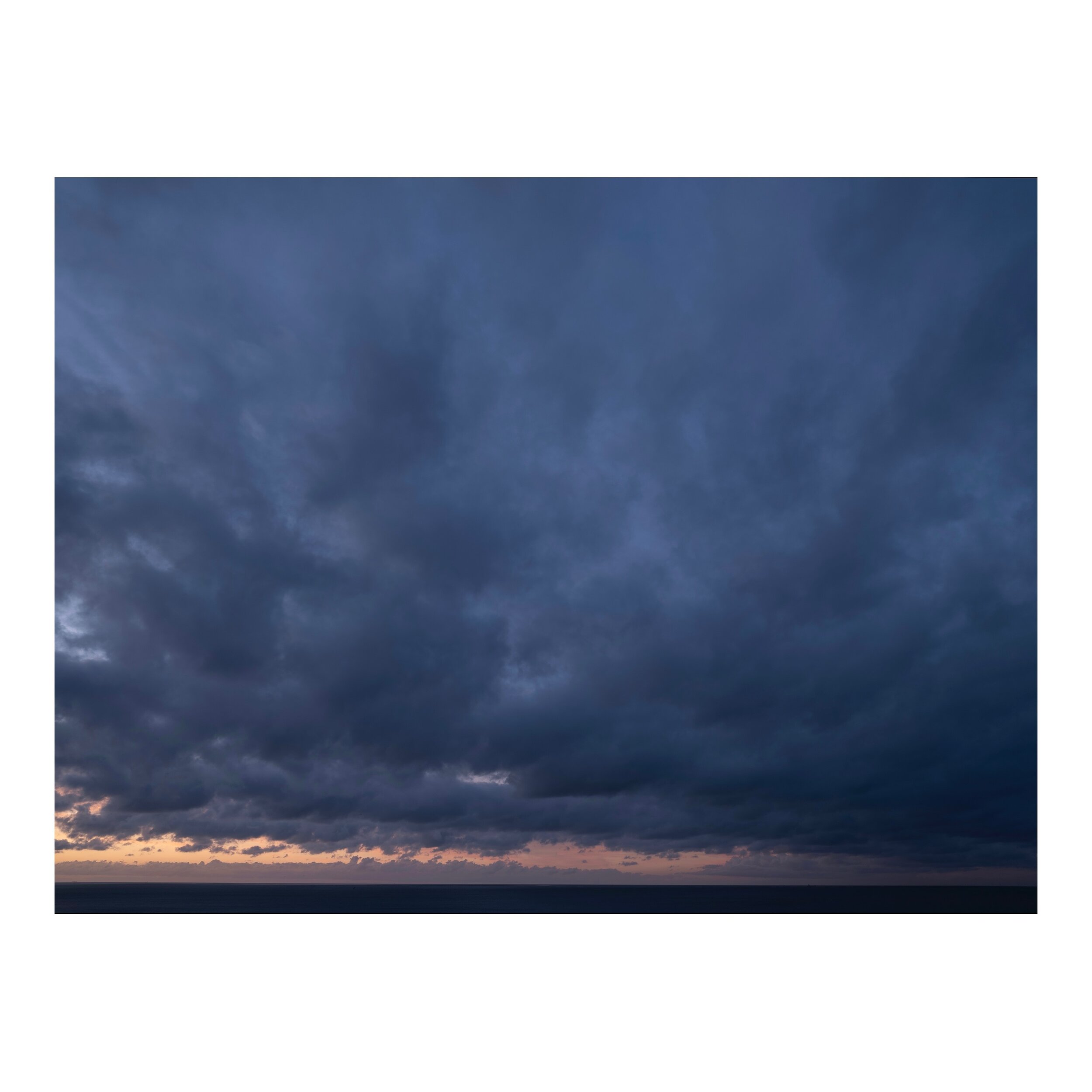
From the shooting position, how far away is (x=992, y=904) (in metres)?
180
